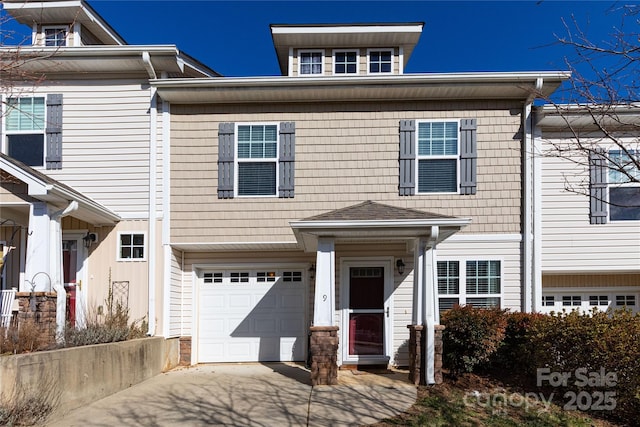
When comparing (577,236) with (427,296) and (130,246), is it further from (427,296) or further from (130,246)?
(130,246)

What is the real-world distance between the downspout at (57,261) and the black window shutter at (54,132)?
7.00 ft

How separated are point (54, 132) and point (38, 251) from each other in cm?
310

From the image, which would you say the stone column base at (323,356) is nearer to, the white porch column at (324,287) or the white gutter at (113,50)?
the white porch column at (324,287)

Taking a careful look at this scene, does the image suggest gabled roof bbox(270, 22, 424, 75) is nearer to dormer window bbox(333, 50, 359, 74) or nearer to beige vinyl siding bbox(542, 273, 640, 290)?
dormer window bbox(333, 50, 359, 74)

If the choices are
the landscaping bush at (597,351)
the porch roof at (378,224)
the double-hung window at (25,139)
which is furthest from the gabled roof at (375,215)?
the double-hung window at (25,139)

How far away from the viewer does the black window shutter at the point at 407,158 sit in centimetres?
1034

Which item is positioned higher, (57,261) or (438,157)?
(438,157)

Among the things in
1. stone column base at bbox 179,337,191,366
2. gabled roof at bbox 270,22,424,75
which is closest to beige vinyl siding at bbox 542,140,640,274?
gabled roof at bbox 270,22,424,75

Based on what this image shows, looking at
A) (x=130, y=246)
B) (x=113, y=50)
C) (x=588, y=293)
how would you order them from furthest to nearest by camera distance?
(x=588, y=293) < (x=130, y=246) < (x=113, y=50)

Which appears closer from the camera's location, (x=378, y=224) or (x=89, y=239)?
(x=378, y=224)

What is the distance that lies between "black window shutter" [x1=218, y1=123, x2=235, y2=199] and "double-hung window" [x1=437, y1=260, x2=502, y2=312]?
14.4 feet

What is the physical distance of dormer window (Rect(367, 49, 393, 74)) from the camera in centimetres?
1205

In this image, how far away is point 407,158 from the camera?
1036 centimetres

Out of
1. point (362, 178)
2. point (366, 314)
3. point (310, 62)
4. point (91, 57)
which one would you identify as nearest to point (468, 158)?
point (362, 178)
